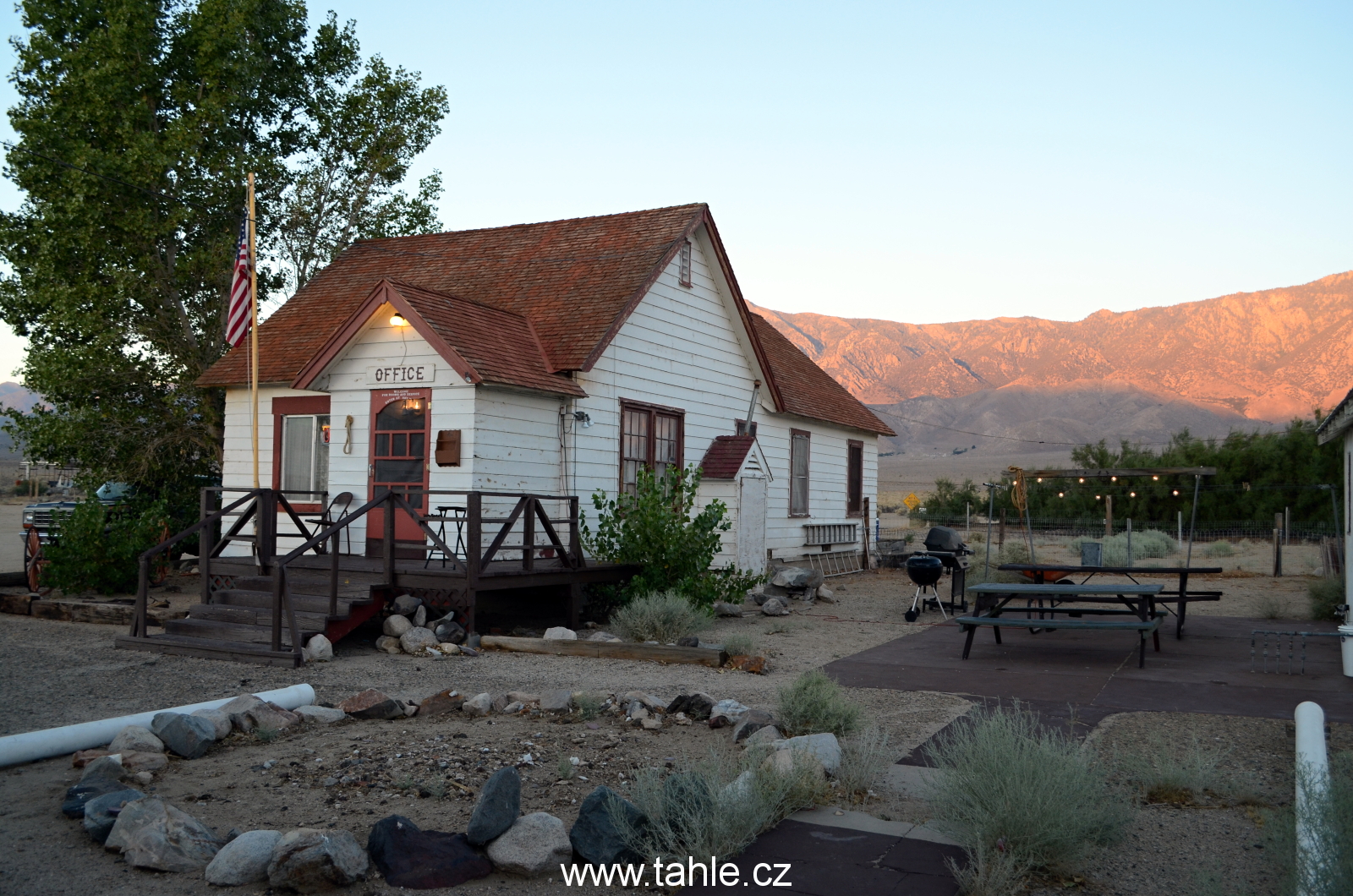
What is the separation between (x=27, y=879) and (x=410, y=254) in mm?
14780

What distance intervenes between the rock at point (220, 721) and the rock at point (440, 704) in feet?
4.16

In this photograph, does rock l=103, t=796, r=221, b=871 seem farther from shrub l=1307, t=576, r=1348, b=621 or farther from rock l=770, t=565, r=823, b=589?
shrub l=1307, t=576, r=1348, b=621

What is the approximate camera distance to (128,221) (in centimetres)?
1773

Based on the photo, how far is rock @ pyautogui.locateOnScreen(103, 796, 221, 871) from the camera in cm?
454

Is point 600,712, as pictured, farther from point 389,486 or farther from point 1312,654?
point 1312,654

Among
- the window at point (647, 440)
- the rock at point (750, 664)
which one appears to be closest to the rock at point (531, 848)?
the rock at point (750, 664)

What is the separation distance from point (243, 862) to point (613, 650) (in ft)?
20.8

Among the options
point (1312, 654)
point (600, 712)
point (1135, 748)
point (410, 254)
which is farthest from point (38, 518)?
point (1312, 654)

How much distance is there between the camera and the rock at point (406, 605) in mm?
11609

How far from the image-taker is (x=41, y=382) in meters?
17.7

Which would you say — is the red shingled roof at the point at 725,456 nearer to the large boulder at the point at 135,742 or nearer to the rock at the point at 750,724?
the rock at the point at 750,724

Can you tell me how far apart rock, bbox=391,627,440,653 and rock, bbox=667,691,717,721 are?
13.4 ft

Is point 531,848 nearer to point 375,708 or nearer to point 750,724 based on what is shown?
point 750,724

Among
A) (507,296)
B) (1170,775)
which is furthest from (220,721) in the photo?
(507,296)
